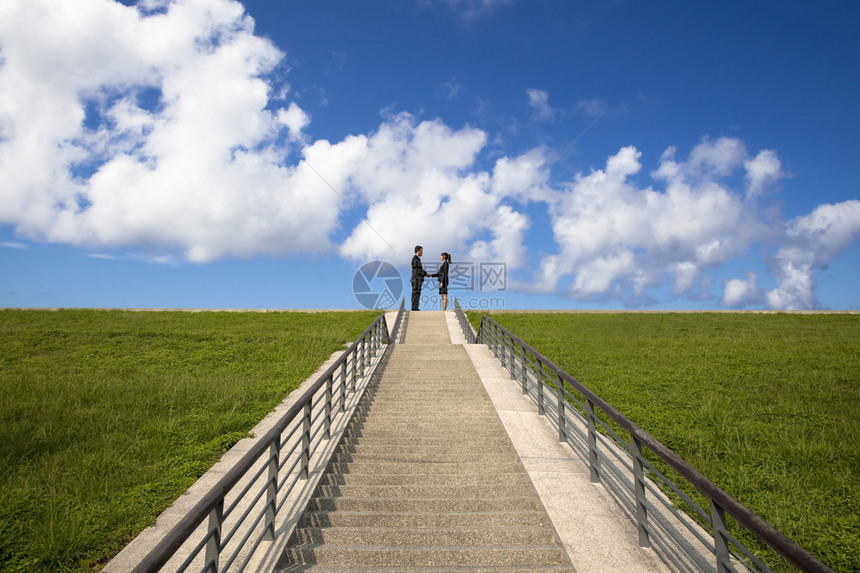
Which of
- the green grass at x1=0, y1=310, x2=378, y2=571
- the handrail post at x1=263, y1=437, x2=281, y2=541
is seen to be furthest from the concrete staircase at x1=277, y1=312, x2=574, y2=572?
the green grass at x1=0, y1=310, x2=378, y2=571

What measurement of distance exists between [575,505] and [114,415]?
8.16 metres

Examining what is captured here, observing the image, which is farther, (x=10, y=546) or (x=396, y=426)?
(x=396, y=426)

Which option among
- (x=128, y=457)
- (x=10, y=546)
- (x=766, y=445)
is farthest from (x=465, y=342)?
(x=10, y=546)

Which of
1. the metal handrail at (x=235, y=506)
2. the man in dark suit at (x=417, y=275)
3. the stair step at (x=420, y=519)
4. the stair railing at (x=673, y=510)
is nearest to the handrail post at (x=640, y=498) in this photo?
the stair railing at (x=673, y=510)

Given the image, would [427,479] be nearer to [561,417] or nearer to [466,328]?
[561,417]

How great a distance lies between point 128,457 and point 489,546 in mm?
5578

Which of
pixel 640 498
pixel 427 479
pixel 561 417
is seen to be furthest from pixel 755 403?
pixel 427 479

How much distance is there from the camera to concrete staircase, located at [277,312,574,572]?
14.0ft

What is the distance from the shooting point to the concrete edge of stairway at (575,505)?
415 centimetres

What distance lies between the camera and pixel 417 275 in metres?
21.2

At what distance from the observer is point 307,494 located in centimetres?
526

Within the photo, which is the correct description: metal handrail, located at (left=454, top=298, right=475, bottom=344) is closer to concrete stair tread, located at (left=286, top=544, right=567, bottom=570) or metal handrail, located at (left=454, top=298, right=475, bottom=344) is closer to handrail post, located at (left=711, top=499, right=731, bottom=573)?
concrete stair tread, located at (left=286, top=544, right=567, bottom=570)

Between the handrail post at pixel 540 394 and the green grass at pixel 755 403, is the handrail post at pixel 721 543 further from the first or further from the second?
the handrail post at pixel 540 394

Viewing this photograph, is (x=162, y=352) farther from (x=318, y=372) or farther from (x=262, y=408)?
(x=262, y=408)
